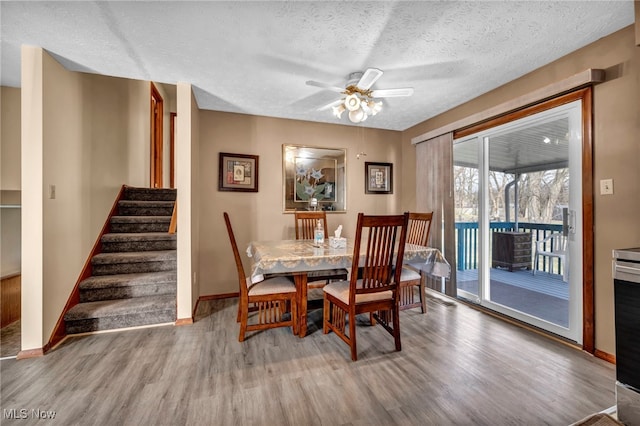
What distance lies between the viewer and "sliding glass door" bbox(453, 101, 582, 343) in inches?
90.2

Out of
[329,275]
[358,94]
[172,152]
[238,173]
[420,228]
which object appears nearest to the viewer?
[358,94]

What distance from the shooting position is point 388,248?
6.83 feet

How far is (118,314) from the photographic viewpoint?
2562 mm

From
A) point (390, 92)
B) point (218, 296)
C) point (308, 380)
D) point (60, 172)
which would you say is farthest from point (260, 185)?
point (308, 380)

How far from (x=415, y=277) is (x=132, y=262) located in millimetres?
3138

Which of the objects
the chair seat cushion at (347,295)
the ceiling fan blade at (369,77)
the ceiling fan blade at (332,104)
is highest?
the ceiling fan blade at (332,104)

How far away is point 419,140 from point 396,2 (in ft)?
8.14

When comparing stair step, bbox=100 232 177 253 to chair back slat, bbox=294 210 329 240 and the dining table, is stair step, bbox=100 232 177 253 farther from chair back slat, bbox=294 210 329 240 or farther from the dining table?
chair back slat, bbox=294 210 329 240

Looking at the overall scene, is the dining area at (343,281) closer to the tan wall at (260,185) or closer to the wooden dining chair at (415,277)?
the wooden dining chair at (415,277)

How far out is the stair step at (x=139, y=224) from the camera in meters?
3.50

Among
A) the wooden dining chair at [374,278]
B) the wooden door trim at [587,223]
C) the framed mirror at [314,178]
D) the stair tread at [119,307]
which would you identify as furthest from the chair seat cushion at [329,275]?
the wooden door trim at [587,223]

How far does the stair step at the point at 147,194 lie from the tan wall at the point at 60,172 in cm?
28

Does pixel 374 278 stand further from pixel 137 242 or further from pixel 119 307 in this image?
pixel 137 242

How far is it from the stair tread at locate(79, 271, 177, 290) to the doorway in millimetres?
2032
